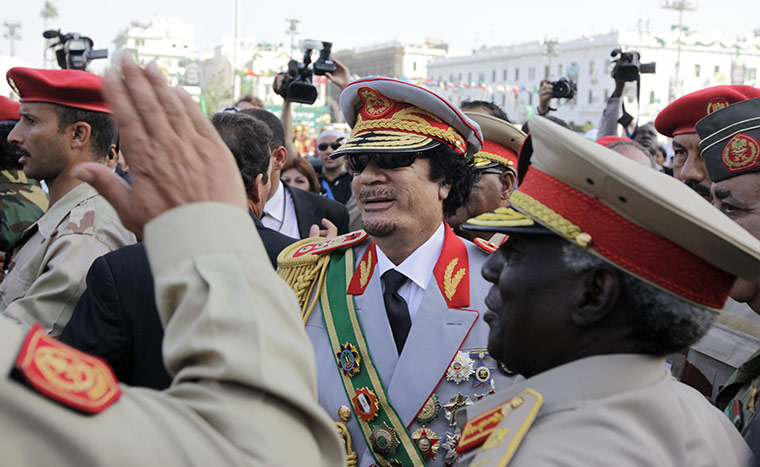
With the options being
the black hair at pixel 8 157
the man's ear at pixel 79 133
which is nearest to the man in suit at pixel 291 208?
the man's ear at pixel 79 133

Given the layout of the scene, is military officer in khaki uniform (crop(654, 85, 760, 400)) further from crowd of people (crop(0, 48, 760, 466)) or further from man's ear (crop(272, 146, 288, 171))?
man's ear (crop(272, 146, 288, 171))

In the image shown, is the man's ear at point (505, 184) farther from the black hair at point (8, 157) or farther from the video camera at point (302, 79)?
the black hair at point (8, 157)

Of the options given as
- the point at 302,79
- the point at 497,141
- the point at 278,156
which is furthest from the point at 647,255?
the point at 302,79

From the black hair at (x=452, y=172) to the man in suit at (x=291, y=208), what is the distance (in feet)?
5.45

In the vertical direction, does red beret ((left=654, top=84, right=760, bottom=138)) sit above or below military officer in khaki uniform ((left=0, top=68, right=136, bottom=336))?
above

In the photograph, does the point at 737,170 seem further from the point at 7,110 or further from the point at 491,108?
the point at 7,110

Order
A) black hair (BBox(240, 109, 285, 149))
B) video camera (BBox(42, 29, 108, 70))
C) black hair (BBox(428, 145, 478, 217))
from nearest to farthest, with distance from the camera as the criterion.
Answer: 1. black hair (BBox(428, 145, 478, 217))
2. black hair (BBox(240, 109, 285, 149))
3. video camera (BBox(42, 29, 108, 70))

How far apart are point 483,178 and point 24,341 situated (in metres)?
3.25

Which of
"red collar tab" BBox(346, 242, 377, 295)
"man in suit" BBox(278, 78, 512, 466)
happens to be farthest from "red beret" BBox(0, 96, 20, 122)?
"red collar tab" BBox(346, 242, 377, 295)

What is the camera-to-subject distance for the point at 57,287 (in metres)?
2.81

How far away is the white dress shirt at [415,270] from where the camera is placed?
9.13 ft

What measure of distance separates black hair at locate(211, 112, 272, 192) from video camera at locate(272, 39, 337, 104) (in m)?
2.83

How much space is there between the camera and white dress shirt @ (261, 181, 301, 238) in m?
4.84

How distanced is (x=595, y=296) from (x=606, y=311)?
1.5 inches
